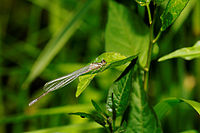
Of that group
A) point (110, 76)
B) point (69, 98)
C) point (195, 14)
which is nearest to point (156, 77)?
point (110, 76)

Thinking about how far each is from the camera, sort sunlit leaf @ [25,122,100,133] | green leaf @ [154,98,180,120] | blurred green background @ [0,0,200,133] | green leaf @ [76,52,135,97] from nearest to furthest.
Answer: green leaf @ [76,52,135,97] → green leaf @ [154,98,180,120] → sunlit leaf @ [25,122,100,133] → blurred green background @ [0,0,200,133]

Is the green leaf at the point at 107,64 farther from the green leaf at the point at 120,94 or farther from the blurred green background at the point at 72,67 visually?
the blurred green background at the point at 72,67

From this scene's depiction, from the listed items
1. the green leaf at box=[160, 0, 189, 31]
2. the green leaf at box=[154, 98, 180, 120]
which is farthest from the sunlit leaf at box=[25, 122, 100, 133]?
the green leaf at box=[160, 0, 189, 31]

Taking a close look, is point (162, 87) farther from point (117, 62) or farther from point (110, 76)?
point (117, 62)

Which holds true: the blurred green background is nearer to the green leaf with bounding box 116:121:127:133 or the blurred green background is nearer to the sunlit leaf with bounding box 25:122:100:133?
the sunlit leaf with bounding box 25:122:100:133

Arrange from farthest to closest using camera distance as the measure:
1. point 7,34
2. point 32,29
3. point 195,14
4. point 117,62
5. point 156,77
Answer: point 7,34, point 32,29, point 156,77, point 195,14, point 117,62

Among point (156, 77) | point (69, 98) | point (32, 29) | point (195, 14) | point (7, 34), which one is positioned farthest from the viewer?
point (7, 34)

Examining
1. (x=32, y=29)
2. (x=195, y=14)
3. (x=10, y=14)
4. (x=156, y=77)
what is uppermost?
(x=10, y=14)

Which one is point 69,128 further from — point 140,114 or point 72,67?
point 72,67
